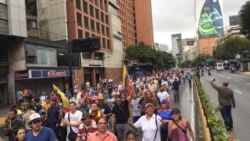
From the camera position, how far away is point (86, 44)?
20.3 m

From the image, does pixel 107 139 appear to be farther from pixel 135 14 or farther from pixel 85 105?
pixel 135 14

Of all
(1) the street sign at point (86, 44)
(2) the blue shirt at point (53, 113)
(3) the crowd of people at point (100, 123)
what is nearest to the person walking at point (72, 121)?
(3) the crowd of people at point (100, 123)

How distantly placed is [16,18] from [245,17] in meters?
29.7

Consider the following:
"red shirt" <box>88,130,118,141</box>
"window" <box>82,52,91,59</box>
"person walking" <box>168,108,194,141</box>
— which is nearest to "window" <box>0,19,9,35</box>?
"window" <box>82,52,91,59</box>

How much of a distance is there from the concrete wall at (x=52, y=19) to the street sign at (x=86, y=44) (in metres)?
32.7

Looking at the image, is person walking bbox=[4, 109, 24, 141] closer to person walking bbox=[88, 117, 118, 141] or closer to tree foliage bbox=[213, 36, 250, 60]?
person walking bbox=[88, 117, 118, 141]

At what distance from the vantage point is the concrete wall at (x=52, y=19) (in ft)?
175

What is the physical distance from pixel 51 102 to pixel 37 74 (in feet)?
92.9

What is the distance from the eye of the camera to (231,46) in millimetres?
117312

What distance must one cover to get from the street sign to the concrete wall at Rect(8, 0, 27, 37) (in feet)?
45.8

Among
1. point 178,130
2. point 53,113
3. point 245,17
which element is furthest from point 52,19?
point 178,130

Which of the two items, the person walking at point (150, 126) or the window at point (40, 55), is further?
the window at point (40, 55)

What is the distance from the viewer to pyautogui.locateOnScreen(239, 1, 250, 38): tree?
174 feet

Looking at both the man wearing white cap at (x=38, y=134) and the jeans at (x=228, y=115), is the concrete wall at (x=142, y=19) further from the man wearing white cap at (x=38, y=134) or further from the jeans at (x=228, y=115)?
the man wearing white cap at (x=38, y=134)
